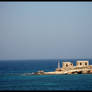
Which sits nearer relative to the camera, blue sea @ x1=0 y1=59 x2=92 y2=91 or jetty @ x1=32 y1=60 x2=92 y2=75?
blue sea @ x1=0 y1=59 x2=92 y2=91

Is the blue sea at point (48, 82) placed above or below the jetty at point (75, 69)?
below

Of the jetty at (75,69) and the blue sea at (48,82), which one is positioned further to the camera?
the jetty at (75,69)

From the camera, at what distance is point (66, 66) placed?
70.1 meters

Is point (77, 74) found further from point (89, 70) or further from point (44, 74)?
point (44, 74)

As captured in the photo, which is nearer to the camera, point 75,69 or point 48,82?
point 48,82

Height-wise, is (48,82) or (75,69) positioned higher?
(75,69)

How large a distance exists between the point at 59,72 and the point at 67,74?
2.50 m

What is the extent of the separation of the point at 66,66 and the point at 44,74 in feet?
21.1

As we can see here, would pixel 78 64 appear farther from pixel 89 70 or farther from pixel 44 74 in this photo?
pixel 44 74

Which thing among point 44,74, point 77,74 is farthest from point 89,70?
point 44,74

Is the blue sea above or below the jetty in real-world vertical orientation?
below

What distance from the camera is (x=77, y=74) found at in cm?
6594

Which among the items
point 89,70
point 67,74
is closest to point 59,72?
point 67,74

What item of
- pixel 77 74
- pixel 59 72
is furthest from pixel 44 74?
pixel 77 74
